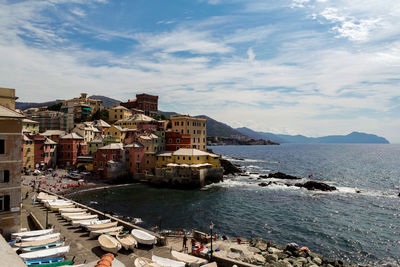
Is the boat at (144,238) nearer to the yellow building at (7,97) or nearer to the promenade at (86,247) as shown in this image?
the promenade at (86,247)

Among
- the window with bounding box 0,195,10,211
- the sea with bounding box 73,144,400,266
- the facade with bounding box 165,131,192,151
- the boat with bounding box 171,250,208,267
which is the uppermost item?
the facade with bounding box 165,131,192,151

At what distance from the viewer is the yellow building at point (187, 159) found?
69812mm

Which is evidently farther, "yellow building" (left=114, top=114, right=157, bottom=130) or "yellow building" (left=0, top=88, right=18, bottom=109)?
"yellow building" (left=114, top=114, right=157, bottom=130)

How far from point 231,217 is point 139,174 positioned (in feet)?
118

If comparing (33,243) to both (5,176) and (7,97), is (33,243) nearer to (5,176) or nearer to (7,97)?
(5,176)

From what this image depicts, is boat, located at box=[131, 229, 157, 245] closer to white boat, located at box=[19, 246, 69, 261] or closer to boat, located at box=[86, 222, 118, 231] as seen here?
boat, located at box=[86, 222, 118, 231]

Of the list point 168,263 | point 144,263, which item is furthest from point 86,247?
point 168,263

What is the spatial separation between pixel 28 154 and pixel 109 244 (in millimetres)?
65741

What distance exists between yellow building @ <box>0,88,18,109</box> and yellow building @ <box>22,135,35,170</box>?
3674 centimetres

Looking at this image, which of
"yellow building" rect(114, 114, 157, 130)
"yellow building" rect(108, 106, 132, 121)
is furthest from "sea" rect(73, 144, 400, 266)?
"yellow building" rect(108, 106, 132, 121)

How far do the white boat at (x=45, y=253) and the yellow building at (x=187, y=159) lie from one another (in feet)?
152

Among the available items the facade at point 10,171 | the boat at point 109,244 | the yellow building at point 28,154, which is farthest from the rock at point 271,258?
the yellow building at point 28,154

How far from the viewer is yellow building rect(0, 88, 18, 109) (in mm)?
40719

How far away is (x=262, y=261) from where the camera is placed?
26.3m
